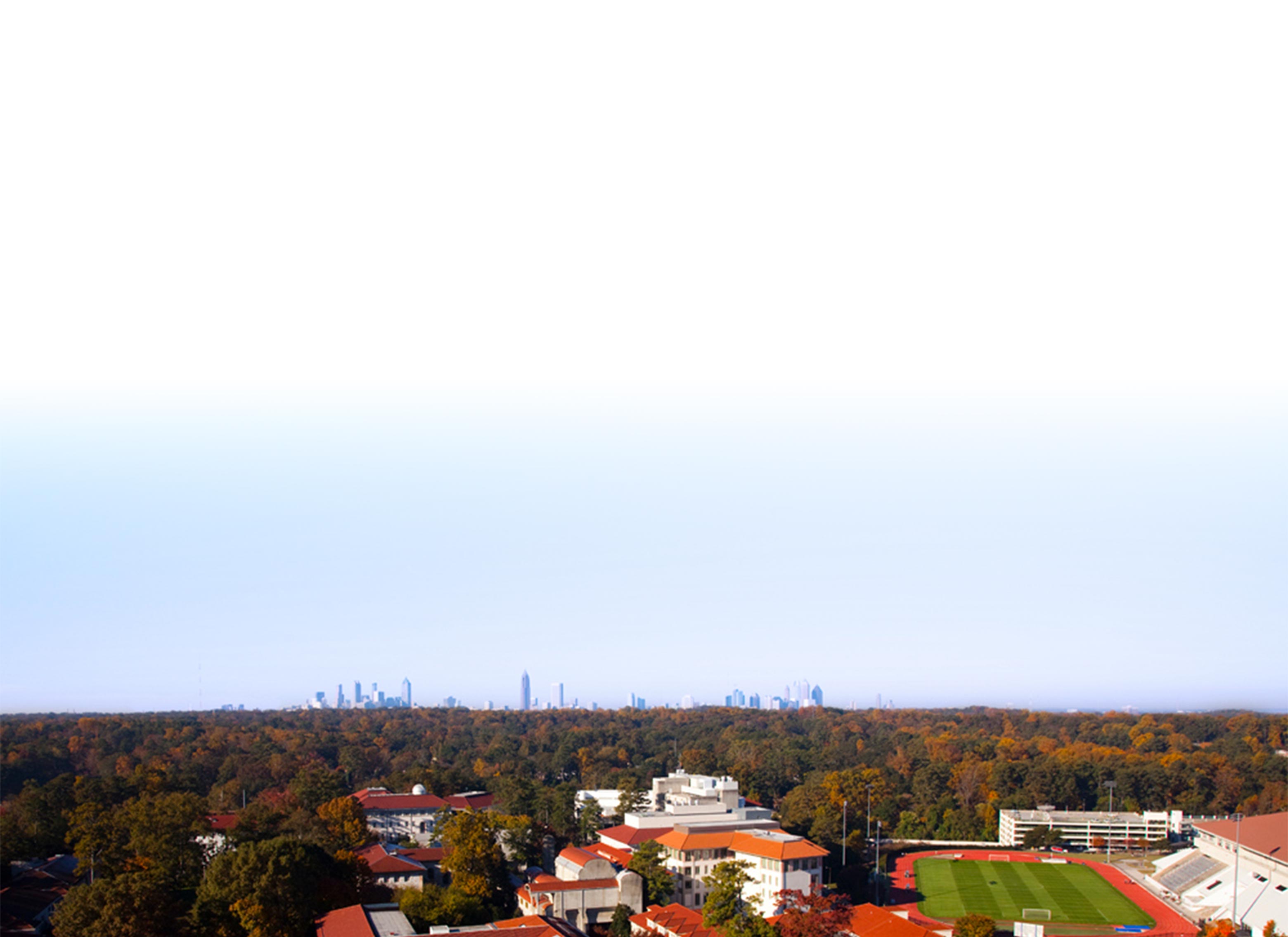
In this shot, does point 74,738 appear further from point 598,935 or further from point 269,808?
point 598,935

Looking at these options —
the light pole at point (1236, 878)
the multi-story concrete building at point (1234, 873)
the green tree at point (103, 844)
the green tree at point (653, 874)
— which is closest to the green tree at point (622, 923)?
the green tree at point (653, 874)

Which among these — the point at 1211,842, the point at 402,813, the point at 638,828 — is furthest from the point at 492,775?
the point at 1211,842

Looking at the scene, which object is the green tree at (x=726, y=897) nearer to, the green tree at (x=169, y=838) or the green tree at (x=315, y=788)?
the green tree at (x=169, y=838)

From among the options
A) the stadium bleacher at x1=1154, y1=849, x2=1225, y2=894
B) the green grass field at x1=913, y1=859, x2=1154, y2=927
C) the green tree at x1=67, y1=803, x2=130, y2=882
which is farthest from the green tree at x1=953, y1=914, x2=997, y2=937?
the green tree at x1=67, y1=803, x2=130, y2=882

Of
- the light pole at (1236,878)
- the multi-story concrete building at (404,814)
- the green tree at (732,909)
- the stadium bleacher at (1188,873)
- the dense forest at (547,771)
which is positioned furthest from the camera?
the multi-story concrete building at (404,814)

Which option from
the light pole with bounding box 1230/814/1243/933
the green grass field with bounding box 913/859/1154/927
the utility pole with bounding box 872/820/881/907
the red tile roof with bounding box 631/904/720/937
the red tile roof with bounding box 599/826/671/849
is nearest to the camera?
the red tile roof with bounding box 631/904/720/937

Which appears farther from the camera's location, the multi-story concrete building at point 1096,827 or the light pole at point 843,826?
the multi-story concrete building at point 1096,827

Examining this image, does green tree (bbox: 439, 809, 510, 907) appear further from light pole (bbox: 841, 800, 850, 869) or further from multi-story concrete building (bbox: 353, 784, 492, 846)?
light pole (bbox: 841, 800, 850, 869)
